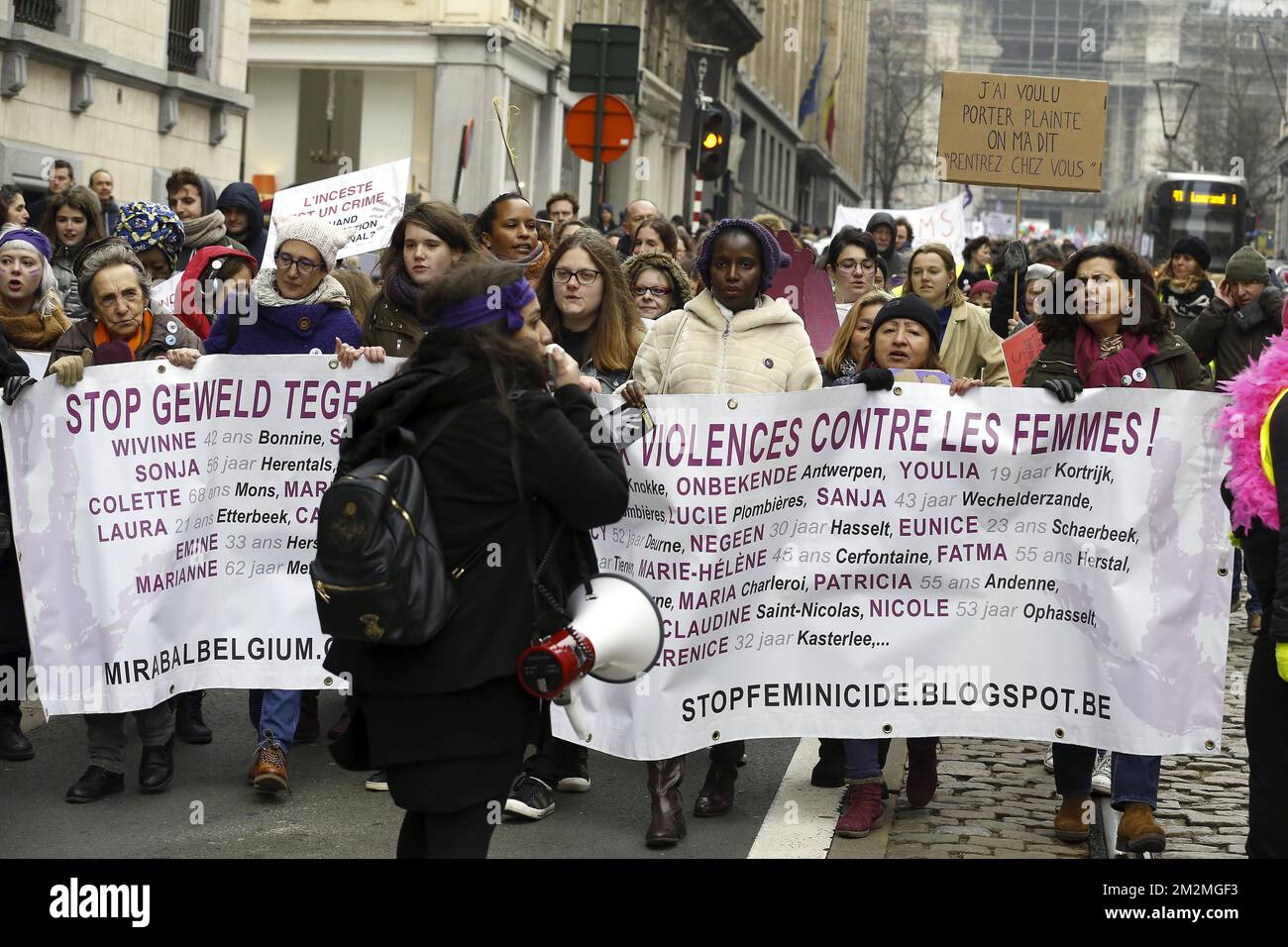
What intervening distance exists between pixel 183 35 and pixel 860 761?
53.5 feet

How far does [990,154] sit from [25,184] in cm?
889

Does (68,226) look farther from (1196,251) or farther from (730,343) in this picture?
(1196,251)

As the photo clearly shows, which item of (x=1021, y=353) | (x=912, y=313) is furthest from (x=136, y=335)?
(x=1021, y=353)

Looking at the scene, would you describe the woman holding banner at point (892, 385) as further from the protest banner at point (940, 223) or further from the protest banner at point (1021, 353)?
the protest banner at point (940, 223)

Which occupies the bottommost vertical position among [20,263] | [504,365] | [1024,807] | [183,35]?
[1024,807]

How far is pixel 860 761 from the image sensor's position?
634cm

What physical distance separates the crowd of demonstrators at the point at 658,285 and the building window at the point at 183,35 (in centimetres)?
1353

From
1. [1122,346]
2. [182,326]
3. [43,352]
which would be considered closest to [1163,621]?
[1122,346]

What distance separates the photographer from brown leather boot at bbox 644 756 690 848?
6160mm

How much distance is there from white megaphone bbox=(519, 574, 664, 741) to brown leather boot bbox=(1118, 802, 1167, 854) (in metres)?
2.30

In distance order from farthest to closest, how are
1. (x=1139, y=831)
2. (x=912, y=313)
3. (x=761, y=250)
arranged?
1. (x=761, y=250)
2. (x=912, y=313)
3. (x=1139, y=831)

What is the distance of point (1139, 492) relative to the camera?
20.2ft

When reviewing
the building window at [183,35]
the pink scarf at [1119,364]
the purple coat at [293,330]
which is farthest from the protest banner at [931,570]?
the building window at [183,35]

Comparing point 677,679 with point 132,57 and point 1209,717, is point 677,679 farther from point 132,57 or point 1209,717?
point 132,57
